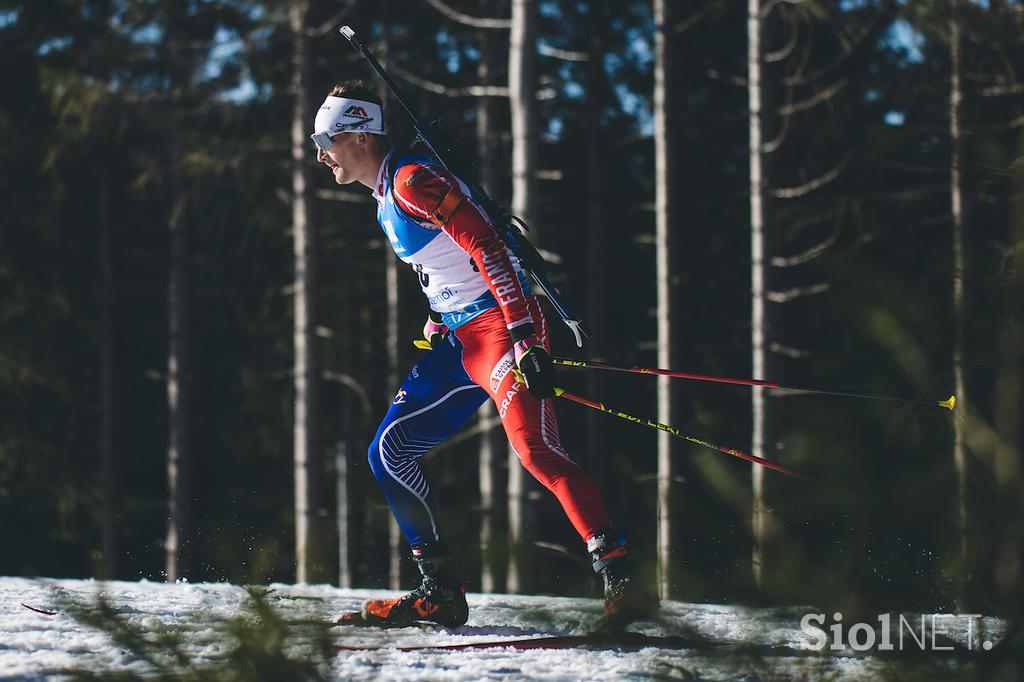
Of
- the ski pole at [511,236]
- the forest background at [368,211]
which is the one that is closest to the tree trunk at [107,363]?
the forest background at [368,211]

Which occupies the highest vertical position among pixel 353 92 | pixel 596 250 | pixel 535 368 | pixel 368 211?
pixel 368 211

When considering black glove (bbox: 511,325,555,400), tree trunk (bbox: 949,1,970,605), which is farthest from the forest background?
tree trunk (bbox: 949,1,970,605)

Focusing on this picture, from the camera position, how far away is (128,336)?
73.1 feet

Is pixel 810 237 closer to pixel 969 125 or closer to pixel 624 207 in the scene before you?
pixel 624 207

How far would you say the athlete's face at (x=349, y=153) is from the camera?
470 cm

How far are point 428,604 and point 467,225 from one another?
1517 mm

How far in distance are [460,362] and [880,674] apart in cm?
317

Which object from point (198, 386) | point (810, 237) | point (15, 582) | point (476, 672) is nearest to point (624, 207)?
point (810, 237)

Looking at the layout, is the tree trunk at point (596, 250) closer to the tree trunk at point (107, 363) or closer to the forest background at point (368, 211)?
the forest background at point (368, 211)

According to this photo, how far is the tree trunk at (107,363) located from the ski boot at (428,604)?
52.1 ft

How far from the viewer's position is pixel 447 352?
479 centimetres

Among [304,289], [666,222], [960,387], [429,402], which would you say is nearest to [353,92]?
[429,402]

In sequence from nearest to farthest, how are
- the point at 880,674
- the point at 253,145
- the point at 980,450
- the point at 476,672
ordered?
the point at 980,450
the point at 880,674
the point at 476,672
the point at 253,145

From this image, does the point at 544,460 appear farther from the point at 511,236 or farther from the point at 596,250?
the point at 596,250
